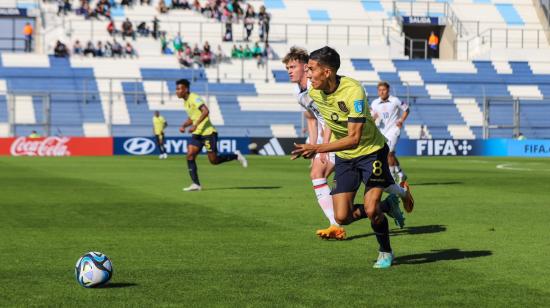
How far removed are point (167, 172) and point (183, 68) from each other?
2586 centimetres

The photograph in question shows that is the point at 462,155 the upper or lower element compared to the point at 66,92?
lower

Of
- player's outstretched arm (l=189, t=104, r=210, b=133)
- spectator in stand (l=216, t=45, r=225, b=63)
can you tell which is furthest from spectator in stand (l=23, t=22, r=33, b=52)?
player's outstretched arm (l=189, t=104, r=210, b=133)

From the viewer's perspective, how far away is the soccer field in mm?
6887

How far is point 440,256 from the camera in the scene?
9.01m

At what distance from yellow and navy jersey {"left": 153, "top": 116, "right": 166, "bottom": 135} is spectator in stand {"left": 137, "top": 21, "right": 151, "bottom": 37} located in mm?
11999

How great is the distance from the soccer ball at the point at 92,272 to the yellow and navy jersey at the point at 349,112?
2445mm

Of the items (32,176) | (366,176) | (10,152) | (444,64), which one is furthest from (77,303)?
(444,64)

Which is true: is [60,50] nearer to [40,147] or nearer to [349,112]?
[40,147]

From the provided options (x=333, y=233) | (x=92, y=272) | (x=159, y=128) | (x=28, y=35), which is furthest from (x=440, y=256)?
(x=28, y=35)

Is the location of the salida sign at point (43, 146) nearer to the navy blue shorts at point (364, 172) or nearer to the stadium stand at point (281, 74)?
the stadium stand at point (281, 74)

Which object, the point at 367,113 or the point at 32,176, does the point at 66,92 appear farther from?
the point at 367,113

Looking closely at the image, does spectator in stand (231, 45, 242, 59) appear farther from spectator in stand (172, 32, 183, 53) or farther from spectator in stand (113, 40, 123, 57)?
spectator in stand (113, 40, 123, 57)

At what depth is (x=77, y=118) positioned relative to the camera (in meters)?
47.6

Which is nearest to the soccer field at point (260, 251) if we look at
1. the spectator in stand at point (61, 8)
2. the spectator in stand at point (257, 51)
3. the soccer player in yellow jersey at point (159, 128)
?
the soccer player in yellow jersey at point (159, 128)
